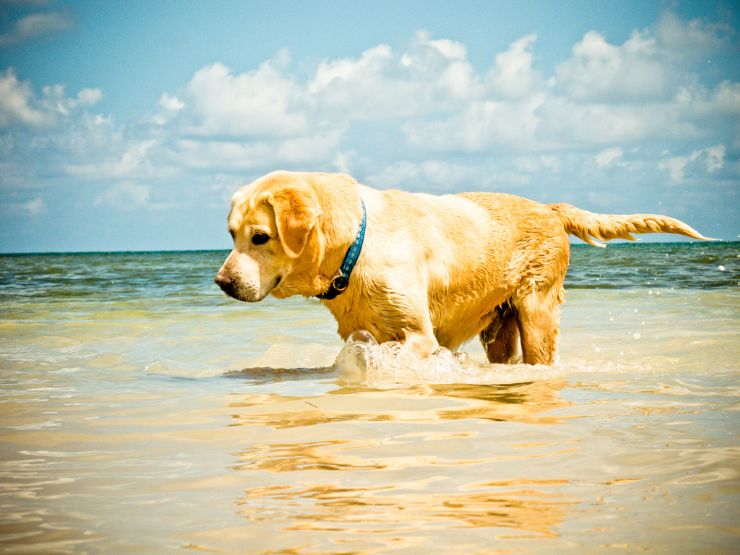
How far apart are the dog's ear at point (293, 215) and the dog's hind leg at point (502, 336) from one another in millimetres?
2398

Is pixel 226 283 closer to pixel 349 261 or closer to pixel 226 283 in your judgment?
pixel 226 283

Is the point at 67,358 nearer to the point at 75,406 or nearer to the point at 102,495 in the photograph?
the point at 75,406

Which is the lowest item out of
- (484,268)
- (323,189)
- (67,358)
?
(67,358)

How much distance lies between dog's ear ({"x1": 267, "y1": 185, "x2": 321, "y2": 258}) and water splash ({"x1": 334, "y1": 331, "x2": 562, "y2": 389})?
0.88m

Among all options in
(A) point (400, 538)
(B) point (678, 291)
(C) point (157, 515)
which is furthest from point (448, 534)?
(B) point (678, 291)

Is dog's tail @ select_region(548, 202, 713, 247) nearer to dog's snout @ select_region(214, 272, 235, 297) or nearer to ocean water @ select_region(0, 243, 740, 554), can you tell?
ocean water @ select_region(0, 243, 740, 554)

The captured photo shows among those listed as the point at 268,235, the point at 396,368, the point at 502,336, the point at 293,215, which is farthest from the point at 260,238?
the point at 502,336

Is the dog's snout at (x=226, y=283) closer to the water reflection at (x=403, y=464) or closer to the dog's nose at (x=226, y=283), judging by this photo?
the dog's nose at (x=226, y=283)

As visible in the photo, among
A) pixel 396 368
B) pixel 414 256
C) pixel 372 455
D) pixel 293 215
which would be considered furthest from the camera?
pixel 414 256

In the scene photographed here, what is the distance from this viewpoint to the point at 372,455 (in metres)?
3.69

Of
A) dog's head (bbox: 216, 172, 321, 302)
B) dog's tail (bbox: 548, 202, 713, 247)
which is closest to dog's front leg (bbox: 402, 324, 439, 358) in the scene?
dog's head (bbox: 216, 172, 321, 302)

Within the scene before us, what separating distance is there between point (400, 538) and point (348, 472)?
0.79 metres

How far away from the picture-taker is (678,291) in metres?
17.9

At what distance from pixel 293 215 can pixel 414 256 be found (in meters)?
1.01
